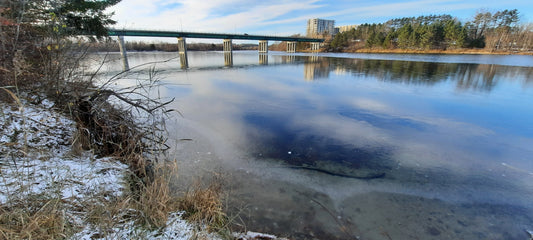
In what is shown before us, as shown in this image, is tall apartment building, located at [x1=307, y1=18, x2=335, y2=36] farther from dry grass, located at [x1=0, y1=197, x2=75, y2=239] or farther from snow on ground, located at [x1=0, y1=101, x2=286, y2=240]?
dry grass, located at [x1=0, y1=197, x2=75, y2=239]

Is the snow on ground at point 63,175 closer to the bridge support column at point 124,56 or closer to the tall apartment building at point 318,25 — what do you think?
the bridge support column at point 124,56

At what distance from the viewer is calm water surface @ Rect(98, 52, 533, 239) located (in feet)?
10.2

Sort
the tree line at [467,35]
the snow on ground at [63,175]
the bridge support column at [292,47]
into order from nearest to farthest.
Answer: the snow on ground at [63,175] → the tree line at [467,35] → the bridge support column at [292,47]

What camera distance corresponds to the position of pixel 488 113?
8102 mm

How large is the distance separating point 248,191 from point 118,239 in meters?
2.03

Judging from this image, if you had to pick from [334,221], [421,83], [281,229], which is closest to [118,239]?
[281,229]

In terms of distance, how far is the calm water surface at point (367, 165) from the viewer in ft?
10.2

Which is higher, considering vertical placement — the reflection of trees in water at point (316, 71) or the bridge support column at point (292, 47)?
the bridge support column at point (292, 47)

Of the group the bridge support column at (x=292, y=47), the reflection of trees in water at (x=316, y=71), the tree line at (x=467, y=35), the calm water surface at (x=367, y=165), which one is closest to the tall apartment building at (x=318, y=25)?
the bridge support column at (x=292, y=47)

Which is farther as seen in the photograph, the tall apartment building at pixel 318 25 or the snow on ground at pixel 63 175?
the tall apartment building at pixel 318 25

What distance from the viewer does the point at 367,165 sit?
15.0ft

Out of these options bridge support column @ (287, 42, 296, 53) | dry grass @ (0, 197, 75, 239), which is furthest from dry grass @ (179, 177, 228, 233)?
bridge support column @ (287, 42, 296, 53)

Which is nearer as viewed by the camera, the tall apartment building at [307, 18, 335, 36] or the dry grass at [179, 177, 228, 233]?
the dry grass at [179, 177, 228, 233]

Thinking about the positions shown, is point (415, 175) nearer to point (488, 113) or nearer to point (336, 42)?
point (488, 113)
